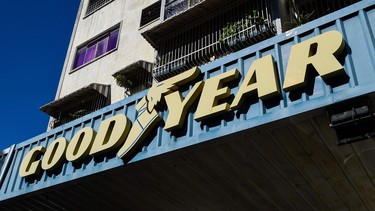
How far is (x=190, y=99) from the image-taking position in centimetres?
716

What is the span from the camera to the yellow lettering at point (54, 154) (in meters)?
8.86

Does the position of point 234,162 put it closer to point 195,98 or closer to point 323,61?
point 195,98

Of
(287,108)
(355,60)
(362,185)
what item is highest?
(355,60)

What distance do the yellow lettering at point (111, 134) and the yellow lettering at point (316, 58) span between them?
3508 mm

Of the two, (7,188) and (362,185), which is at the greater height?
(7,188)

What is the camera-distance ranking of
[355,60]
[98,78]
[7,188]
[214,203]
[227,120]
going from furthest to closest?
[98,78], [7,188], [214,203], [227,120], [355,60]

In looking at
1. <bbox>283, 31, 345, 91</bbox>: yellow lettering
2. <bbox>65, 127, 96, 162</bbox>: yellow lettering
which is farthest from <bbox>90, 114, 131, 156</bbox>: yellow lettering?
<bbox>283, 31, 345, 91</bbox>: yellow lettering

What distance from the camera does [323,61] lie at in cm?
579

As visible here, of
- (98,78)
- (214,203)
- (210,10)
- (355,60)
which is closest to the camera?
(355,60)

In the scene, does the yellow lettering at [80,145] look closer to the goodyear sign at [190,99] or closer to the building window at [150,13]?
the goodyear sign at [190,99]

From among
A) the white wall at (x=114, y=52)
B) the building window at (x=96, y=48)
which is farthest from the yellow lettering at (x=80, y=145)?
the building window at (x=96, y=48)

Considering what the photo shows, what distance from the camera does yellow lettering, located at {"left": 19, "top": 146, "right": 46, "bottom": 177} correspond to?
365 inches

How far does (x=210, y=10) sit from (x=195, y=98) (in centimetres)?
539

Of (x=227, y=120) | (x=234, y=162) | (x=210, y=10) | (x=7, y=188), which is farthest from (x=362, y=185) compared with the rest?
(x=7, y=188)
